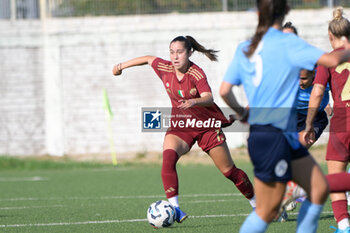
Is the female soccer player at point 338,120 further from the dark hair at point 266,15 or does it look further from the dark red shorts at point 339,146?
the dark hair at point 266,15

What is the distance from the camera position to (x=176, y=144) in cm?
708

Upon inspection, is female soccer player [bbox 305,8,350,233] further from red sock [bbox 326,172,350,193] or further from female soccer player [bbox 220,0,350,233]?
female soccer player [bbox 220,0,350,233]

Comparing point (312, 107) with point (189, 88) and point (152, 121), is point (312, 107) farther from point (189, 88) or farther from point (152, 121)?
point (152, 121)

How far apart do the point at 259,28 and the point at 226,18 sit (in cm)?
1607

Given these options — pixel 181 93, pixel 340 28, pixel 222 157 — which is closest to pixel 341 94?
pixel 340 28

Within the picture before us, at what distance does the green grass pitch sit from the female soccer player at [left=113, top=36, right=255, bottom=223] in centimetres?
52

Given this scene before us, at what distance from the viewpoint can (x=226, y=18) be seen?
2016 centimetres

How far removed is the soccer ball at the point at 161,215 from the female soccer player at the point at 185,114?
0.83 feet

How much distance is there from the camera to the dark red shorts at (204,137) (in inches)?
281

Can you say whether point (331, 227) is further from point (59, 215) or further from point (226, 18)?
point (226, 18)

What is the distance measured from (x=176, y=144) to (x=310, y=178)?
2.93 m

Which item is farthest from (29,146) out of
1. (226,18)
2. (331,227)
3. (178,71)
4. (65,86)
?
(331,227)

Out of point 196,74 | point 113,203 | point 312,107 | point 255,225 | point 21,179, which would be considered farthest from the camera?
point 21,179

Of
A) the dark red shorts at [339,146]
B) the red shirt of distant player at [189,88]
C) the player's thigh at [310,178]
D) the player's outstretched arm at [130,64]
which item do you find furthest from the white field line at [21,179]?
the player's thigh at [310,178]
